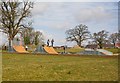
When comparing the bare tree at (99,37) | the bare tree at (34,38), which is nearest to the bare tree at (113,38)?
the bare tree at (99,37)

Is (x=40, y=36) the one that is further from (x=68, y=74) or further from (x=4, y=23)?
(x=68, y=74)

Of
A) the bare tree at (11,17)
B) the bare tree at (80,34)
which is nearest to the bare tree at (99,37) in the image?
the bare tree at (80,34)

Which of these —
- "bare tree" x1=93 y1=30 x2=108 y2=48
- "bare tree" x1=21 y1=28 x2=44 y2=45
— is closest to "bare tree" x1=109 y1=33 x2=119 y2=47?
"bare tree" x1=93 y1=30 x2=108 y2=48

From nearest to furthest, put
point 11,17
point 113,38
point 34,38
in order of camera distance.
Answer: point 11,17, point 34,38, point 113,38

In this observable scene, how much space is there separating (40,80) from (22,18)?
45.7 meters

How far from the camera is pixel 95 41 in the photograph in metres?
89.8

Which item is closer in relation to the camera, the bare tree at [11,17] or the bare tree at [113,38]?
the bare tree at [11,17]

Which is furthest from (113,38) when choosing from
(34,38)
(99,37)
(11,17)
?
(11,17)

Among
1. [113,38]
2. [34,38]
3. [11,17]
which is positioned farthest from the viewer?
[113,38]

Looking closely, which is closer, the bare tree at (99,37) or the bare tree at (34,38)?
the bare tree at (34,38)

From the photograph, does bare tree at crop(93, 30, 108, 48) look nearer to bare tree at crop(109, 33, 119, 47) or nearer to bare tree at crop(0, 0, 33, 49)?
bare tree at crop(109, 33, 119, 47)

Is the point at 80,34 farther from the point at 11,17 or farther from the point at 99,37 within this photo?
the point at 11,17

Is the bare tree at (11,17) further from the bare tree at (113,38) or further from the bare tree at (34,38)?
the bare tree at (113,38)

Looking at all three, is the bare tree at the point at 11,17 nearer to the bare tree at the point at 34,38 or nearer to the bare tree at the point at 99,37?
the bare tree at the point at 34,38
